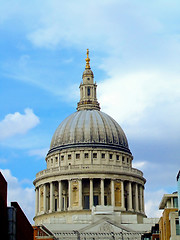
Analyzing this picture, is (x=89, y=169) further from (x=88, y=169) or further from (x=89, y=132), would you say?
(x=89, y=132)

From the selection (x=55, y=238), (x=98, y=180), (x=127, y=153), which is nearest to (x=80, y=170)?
(x=98, y=180)

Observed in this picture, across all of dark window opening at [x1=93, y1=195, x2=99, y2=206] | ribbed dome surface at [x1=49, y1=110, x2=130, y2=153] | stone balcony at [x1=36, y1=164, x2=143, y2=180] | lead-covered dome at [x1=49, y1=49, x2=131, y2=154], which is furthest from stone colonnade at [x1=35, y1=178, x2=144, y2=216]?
ribbed dome surface at [x1=49, y1=110, x2=130, y2=153]

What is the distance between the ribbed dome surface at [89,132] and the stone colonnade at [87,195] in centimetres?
925

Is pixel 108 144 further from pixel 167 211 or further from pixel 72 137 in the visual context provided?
pixel 167 211

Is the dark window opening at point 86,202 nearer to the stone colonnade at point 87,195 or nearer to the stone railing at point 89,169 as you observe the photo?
the stone colonnade at point 87,195

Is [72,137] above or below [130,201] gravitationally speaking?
above

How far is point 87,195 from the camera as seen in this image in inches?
5896

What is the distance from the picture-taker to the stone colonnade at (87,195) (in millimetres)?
148000

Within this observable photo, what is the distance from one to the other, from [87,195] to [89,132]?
1514 cm

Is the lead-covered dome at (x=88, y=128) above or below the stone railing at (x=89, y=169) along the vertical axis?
above

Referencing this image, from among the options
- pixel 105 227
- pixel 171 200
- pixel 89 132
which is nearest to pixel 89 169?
pixel 89 132

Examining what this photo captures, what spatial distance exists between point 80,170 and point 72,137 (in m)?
10.3

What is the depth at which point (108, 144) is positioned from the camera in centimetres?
15575

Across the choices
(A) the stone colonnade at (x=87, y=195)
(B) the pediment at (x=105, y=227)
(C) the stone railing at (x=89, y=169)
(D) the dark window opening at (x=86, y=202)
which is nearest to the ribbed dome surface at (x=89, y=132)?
(C) the stone railing at (x=89, y=169)
